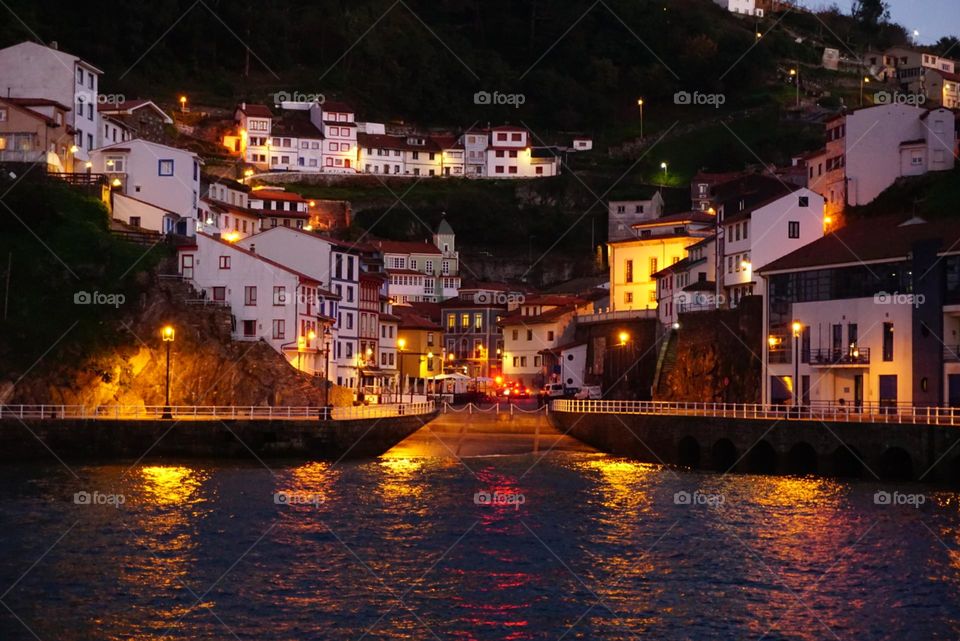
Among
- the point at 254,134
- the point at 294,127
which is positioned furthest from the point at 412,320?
the point at 294,127

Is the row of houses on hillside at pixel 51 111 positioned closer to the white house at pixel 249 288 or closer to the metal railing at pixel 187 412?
the white house at pixel 249 288

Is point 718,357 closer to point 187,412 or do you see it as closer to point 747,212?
point 747,212

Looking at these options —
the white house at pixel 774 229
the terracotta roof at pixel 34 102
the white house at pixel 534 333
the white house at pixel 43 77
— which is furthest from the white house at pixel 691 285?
the terracotta roof at pixel 34 102

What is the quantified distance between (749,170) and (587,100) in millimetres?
41393

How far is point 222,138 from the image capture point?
158375 millimetres

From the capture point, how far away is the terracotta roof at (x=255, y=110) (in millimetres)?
159500

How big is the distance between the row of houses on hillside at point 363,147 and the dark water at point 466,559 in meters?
101

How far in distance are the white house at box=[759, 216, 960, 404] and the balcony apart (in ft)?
0.17

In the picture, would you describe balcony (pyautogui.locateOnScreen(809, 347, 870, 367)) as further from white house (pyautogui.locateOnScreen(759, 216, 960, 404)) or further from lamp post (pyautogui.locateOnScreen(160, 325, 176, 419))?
lamp post (pyautogui.locateOnScreen(160, 325, 176, 419))

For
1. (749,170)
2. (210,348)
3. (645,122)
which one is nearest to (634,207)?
(749,170)

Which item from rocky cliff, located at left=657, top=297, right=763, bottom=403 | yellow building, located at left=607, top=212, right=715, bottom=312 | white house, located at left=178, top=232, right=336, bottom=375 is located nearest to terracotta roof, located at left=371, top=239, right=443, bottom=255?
yellow building, located at left=607, top=212, right=715, bottom=312

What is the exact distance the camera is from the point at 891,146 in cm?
9650

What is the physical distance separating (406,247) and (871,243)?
81.3 metres

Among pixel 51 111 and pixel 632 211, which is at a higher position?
pixel 632 211
